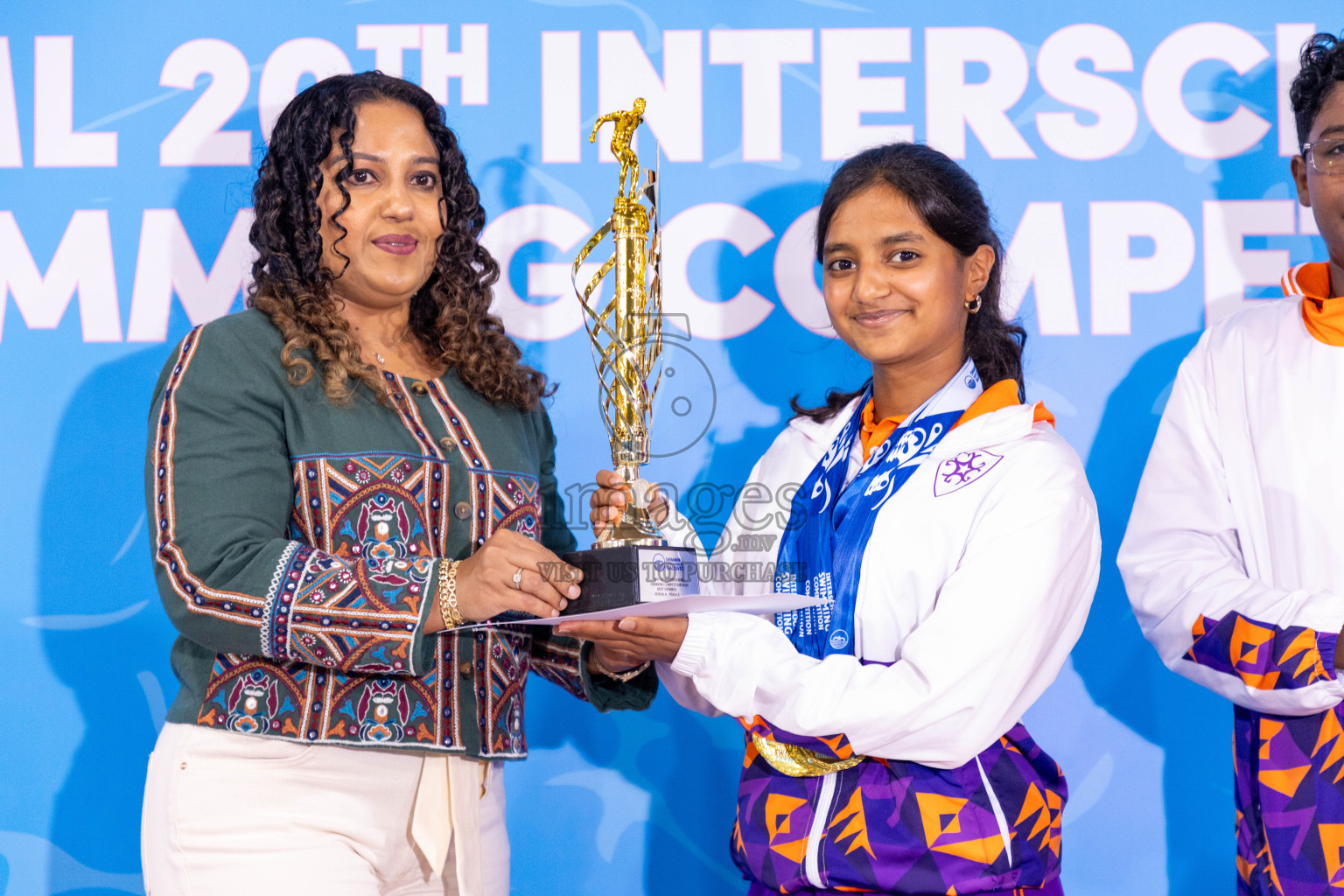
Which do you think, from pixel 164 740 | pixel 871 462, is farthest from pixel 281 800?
pixel 871 462

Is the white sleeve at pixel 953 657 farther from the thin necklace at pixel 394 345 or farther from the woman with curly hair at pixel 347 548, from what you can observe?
the thin necklace at pixel 394 345

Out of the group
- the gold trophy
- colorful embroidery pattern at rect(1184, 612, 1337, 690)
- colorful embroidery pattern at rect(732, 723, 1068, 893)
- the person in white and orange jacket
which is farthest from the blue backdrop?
colorful embroidery pattern at rect(732, 723, 1068, 893)

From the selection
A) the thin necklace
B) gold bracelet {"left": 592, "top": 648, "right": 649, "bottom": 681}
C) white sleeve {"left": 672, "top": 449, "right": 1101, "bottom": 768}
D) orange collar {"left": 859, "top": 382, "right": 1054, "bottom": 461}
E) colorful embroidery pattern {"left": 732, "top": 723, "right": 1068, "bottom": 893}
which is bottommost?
colorful embroidery pattern {"left": 732, "top": 723, "right": 1068, "bottom": 893}

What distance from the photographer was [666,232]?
2.76 metres

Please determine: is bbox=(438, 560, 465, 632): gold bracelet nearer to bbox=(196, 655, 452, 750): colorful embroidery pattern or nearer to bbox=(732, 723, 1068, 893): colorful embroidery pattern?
bbox=(196, 655, 452, 750): colorful embroidery pattern

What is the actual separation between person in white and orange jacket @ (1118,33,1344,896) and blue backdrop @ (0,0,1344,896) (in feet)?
1.82

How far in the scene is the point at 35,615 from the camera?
106 inches

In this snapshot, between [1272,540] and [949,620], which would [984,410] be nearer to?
[949,620]

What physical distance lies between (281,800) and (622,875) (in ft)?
4.24

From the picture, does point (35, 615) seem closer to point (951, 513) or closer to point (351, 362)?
point (351, 362)

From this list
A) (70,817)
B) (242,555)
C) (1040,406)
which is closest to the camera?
(242,555)

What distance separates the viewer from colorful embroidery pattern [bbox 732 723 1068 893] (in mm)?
1640

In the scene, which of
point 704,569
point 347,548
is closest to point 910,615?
point 704,569

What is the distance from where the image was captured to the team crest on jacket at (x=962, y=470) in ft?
5.78
